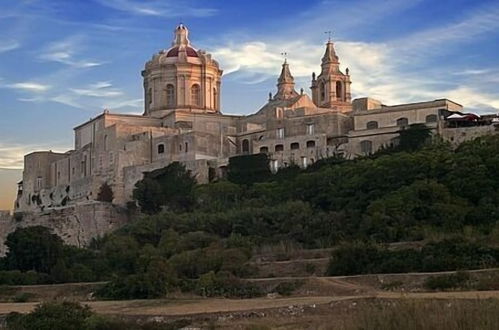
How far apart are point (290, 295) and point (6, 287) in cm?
1118

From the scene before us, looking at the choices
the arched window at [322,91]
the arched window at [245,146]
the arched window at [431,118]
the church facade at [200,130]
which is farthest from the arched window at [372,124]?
the arched window at [322,91]

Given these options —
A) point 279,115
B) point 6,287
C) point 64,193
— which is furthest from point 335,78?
point 6,287

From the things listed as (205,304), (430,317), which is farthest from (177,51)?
(430,317)

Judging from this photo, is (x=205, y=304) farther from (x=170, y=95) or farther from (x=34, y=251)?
(x=170, y=95)

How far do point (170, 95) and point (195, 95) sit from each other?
1513 millimetres

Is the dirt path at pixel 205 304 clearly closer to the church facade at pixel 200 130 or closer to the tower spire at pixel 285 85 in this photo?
the church facade at pixel 200 130

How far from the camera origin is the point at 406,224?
35.2m

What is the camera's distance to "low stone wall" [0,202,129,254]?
48625 millimetres

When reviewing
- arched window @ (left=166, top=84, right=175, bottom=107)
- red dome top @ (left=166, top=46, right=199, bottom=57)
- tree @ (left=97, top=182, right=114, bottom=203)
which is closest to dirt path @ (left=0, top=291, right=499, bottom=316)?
tree @ (left=97, top=182, right=114, bottom=203)

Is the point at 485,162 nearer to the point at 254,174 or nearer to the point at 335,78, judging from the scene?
the point at 254,174

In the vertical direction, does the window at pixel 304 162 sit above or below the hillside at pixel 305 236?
above

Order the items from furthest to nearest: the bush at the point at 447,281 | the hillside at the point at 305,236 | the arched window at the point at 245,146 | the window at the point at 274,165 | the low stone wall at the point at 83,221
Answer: the arched window at the point at 245,146, the low stone wall at the point at 83,221, the window at the point at 274,165, the hillside at the point at 305,236, the bush at the point at 447,281

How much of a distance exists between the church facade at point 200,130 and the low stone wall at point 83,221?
1.44 meters

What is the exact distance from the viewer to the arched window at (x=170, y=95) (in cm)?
5884
